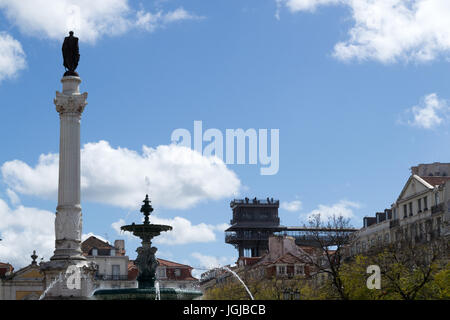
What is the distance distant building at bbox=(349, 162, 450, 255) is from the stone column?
2992 centimetres

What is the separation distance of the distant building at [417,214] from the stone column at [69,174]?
2992 cm

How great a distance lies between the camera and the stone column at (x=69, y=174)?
2350 inches

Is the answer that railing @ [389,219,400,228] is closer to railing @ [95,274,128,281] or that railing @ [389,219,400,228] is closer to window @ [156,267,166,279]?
window @ [156,267,166,279]

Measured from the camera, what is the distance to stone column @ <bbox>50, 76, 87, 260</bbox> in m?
59.7

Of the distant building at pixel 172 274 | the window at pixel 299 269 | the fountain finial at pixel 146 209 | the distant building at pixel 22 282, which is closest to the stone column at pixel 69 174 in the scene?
the fountain finial at pixel 146 209

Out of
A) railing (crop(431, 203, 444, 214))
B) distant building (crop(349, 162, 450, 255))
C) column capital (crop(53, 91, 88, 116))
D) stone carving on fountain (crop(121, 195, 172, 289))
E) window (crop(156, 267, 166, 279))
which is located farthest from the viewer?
window (crop(156, 267, 166, 279))

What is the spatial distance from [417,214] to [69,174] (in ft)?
117

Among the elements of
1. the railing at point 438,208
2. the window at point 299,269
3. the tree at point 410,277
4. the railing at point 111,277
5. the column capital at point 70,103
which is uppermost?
the column capital at point 70,103

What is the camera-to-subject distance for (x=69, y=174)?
2395 inches

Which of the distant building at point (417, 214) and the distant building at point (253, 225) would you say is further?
the distant building at point (253, 225)

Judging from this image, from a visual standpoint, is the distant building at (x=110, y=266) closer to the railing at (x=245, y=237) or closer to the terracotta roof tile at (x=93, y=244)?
the terracotta roof tile at (x=93, y=244)

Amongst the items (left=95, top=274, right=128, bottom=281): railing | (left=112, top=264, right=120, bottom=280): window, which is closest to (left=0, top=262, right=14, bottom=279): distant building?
(left=95, top=274, right=128, bottom=281): railing
